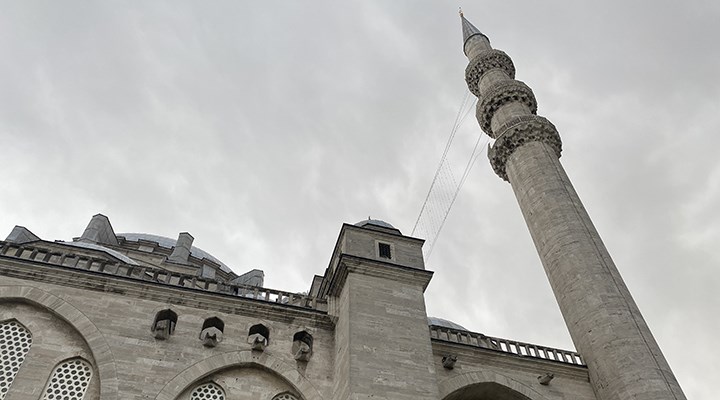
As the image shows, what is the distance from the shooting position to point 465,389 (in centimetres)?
1118

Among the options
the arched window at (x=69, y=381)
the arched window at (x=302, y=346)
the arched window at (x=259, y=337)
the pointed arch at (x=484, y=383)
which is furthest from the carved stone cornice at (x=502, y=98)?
the arched window at (x=69, y=381)

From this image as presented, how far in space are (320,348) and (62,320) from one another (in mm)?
4402

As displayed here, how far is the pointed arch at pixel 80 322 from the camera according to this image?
874 cm

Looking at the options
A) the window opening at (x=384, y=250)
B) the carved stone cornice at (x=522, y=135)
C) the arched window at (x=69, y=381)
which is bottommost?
the arched window at (x=69, y=381)

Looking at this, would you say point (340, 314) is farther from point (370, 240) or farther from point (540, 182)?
point (540, 182)

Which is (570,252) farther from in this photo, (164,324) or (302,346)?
(164,324)

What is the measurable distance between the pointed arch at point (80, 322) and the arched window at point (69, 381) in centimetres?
27

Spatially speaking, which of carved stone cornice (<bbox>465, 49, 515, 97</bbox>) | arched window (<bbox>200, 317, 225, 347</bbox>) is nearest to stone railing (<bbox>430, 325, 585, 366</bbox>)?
arched window (<bbox>200, 317, 225, 347</bbox>)

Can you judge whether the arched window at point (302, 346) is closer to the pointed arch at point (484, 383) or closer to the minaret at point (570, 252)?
the pointed arch at point (484, 383)

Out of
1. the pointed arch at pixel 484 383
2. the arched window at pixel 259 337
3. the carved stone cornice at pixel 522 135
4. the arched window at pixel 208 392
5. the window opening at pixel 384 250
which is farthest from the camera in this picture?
the carved stone cornice at pixel 522 135

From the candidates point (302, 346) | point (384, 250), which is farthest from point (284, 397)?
point (384, 250)

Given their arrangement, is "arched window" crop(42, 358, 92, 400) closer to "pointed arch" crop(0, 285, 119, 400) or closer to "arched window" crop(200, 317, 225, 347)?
"pointed arch" crop(0, 285, 119, 400)

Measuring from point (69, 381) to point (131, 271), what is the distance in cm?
231

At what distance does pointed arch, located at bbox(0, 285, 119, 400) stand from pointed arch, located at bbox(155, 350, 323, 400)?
999 millimetres
